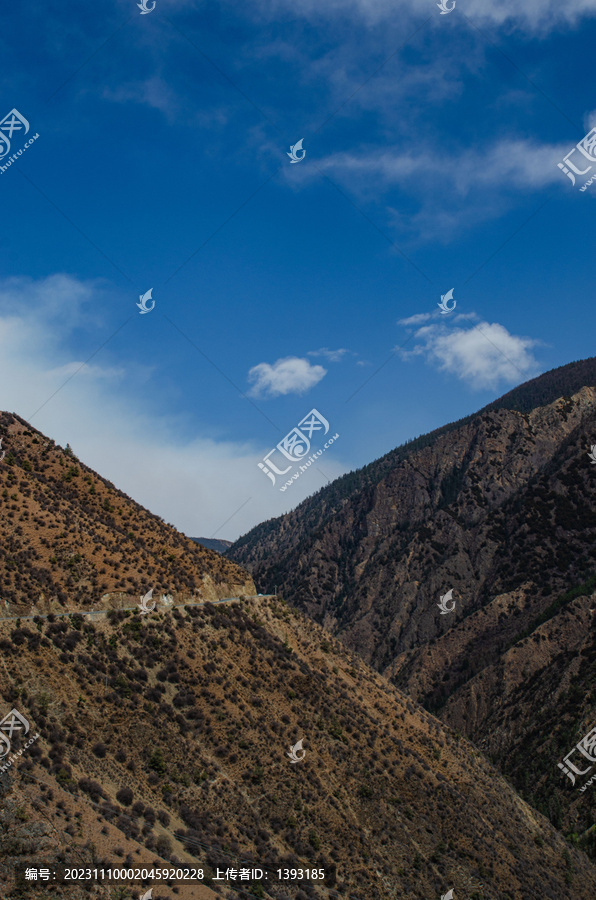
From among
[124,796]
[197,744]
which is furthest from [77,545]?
[124,796]

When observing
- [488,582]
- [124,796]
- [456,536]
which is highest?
[456,536]

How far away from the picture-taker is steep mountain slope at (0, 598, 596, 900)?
85.2ft

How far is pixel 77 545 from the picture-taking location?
131 ft

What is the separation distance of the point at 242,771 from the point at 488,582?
103 metres

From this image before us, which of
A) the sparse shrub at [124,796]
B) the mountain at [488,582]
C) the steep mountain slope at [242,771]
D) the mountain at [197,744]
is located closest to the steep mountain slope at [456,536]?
the mountain at [488,582]

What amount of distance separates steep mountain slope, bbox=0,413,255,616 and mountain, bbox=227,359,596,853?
160ft

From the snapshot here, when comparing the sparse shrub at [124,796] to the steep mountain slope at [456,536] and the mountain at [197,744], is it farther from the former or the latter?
the steep mountain slope at [456,536]

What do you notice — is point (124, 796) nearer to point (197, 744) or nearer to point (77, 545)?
point (197, 744)

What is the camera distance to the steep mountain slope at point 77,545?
36.1 m

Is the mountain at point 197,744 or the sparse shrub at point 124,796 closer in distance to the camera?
the mountain at point 197,744

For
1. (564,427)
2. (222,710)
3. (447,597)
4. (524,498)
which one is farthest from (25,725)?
(564,427)

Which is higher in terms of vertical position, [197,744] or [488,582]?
A: [488,582]

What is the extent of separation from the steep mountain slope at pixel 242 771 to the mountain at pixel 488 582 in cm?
2797

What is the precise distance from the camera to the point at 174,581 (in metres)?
43.0
